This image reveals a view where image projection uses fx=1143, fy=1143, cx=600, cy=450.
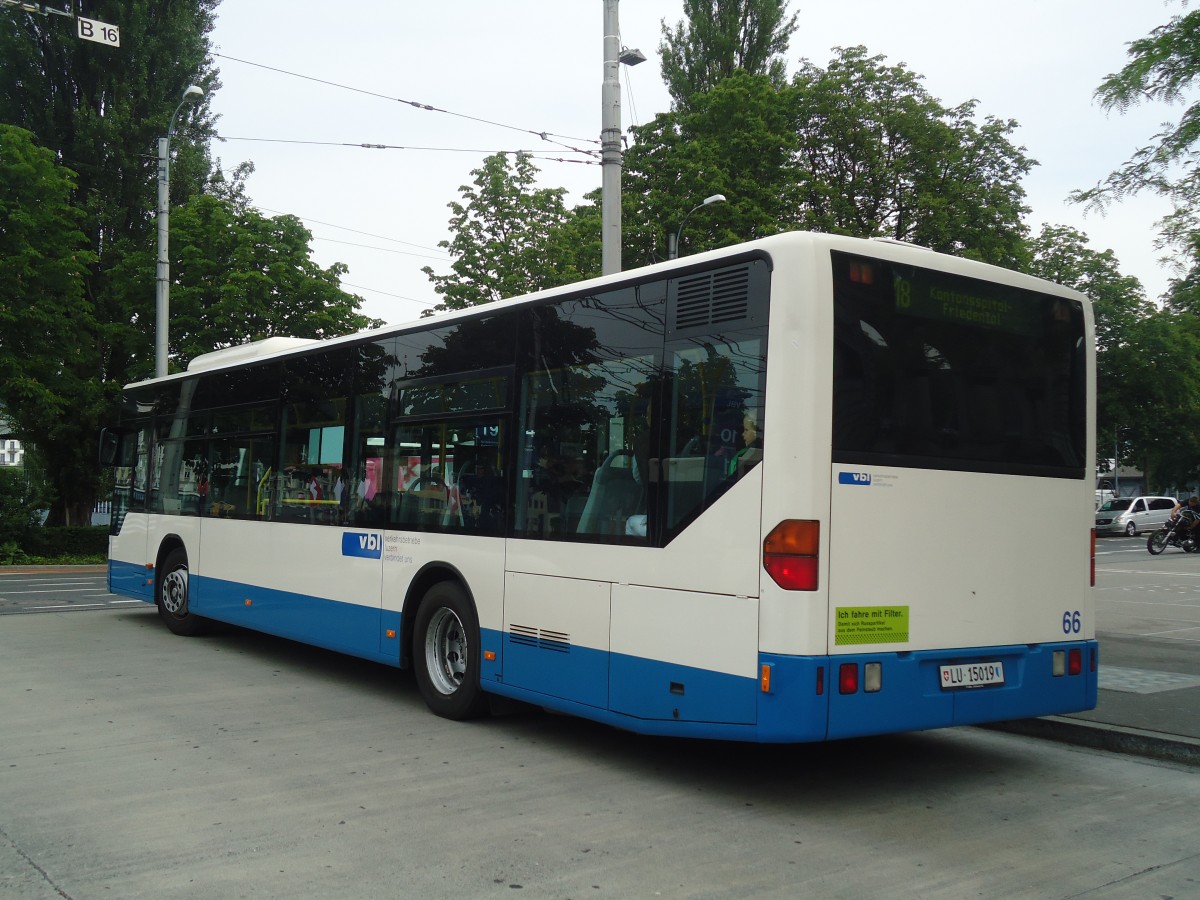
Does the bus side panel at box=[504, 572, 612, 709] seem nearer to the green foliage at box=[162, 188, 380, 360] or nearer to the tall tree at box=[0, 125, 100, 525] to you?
the tall tree at box=[0, 125, 100, 525]

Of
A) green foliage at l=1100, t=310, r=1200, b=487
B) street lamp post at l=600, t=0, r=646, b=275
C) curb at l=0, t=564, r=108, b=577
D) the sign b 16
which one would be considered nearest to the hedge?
curb at l=0, t=564, r=108, b=577

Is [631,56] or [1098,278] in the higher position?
[1098,278]

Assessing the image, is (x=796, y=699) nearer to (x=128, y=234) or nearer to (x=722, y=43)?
(x=128, y=234)

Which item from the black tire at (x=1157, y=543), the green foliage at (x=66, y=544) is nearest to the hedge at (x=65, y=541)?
the green foliage at (x=66, y=544)

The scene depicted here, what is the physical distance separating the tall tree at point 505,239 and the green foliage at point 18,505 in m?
13.3

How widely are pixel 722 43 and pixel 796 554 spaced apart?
40004 mm

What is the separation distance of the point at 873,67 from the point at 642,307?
3417 centimetres

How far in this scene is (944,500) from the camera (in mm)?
6148

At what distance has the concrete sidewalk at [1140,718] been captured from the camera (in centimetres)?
709

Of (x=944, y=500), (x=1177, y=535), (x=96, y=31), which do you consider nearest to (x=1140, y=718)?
(x=944, y=500)

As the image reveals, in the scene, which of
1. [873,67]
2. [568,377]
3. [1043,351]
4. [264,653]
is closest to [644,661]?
[568,377]

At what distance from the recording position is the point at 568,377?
23.9 feet

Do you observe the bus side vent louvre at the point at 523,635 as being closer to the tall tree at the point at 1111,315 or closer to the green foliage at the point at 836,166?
the green foliage at the point at 836,166

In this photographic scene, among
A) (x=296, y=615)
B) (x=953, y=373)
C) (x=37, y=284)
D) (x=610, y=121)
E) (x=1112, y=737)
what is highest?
(x=37, y=284)
